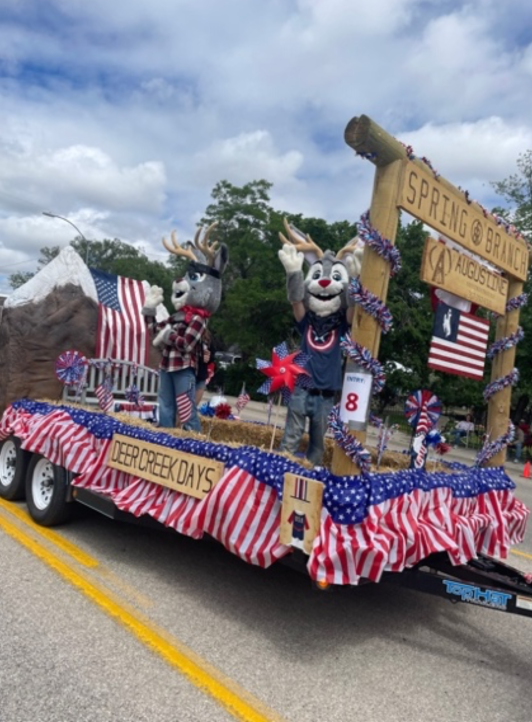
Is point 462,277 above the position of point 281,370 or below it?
above

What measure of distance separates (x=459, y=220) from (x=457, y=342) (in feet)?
2.96

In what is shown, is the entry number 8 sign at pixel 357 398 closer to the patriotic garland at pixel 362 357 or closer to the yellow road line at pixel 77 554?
the patriotic garland at pixel 362 357

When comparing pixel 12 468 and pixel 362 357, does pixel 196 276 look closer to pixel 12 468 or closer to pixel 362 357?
pixel 12 468

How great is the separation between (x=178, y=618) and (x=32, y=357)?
13.5ft

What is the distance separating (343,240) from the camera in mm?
28734

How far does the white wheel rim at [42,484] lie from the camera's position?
5363 millimetres

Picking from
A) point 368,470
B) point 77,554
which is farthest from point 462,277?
point 77,554

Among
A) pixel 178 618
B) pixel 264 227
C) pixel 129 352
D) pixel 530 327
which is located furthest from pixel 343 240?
pixel 178 618

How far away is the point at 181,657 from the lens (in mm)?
3270

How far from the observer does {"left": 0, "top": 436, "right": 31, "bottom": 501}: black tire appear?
5.86 meters

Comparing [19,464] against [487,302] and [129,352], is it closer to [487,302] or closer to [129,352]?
[129,352]

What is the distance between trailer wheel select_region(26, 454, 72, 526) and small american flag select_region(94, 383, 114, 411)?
2.81ft

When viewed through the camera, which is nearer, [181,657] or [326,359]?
[181,657]

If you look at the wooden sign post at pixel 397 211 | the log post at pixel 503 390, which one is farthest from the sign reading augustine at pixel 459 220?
the log post at pixel 503 390
